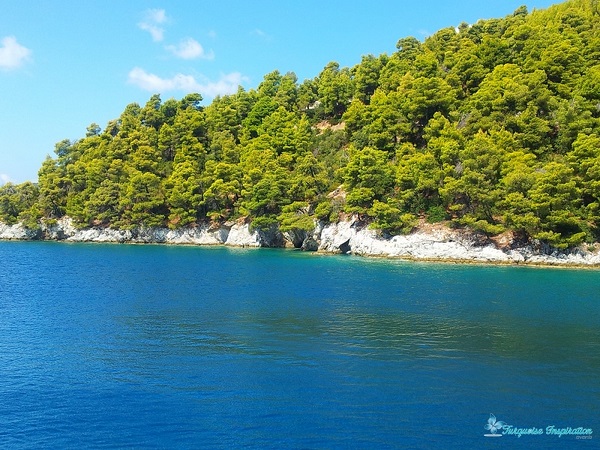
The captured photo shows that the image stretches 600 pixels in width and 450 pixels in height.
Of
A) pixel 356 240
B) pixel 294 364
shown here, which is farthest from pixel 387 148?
pixel 294 364

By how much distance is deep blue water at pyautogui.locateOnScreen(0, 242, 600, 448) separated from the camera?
491 inches

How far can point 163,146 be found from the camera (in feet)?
299

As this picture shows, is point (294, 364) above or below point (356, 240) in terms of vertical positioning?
below

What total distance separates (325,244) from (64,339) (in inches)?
1774

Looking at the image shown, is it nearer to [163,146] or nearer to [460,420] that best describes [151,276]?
[460,420]

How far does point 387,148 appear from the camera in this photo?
66750 millimetres

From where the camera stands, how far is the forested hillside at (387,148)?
51.7m

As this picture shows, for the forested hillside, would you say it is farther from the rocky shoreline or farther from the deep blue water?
the deep blue water

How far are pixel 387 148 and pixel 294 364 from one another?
175 ft

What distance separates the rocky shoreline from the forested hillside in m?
1.53

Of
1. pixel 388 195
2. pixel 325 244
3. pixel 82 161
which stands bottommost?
pixel 325 244

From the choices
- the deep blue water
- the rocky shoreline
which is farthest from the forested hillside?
the deep blue water

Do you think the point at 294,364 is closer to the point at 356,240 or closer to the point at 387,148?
the point at 356,240

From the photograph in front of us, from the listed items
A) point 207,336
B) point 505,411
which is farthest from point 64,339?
point 505,411
